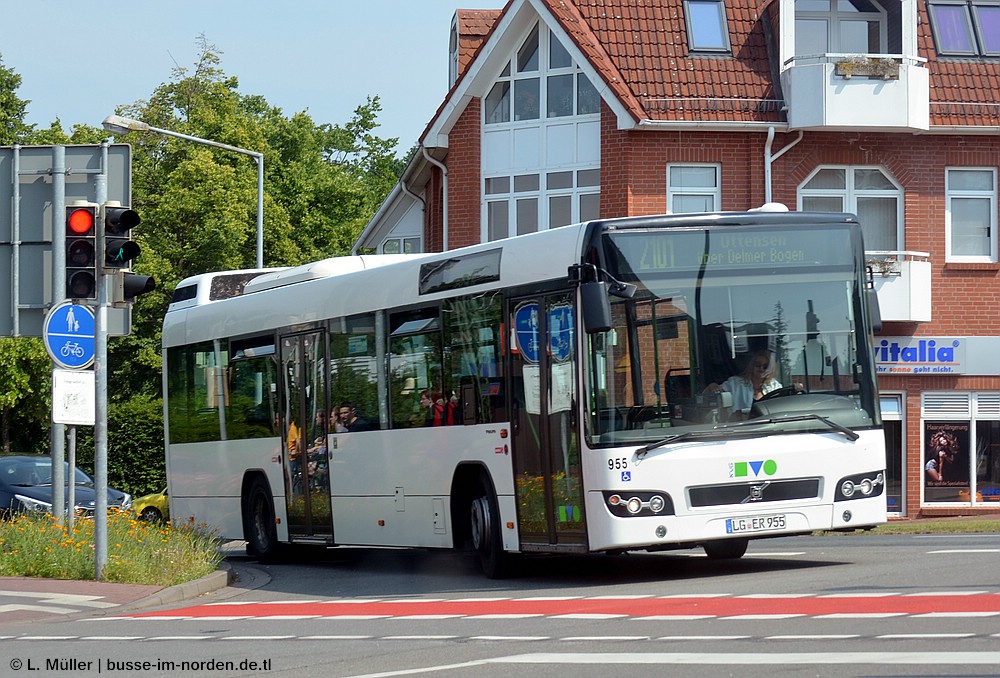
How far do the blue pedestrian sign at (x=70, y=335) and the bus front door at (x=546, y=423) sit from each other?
14.1 ft

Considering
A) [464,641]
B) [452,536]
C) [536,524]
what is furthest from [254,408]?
[464,641]

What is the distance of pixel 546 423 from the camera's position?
46.2 feet

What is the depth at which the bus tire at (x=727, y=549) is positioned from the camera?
635 inches

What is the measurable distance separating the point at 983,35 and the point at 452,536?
71.6 ft

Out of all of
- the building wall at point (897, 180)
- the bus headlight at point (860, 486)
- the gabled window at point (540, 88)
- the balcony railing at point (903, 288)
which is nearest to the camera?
the bus headlight at point (860, 486)

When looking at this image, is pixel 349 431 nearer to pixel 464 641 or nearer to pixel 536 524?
pixel 536 524

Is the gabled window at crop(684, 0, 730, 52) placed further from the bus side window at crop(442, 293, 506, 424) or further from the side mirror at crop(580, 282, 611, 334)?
the side mirror at crop(580, 282, 611, 334)

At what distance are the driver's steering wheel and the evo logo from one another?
0.52 m

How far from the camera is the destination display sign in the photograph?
13641mm

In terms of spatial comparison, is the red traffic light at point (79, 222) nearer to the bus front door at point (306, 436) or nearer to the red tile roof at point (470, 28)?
the bus front door at point (306, 436)

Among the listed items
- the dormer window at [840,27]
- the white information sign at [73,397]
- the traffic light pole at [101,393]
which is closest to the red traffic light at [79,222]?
the traffic light pole at [101,393]

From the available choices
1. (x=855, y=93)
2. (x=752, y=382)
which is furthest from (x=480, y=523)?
(x=855, y=93)

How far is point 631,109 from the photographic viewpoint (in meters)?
31.3

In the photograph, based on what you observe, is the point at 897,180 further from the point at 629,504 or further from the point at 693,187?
the point at 629,504
